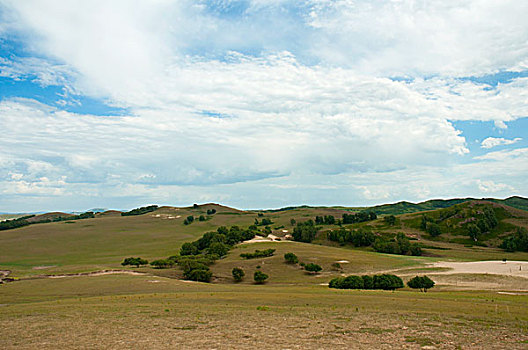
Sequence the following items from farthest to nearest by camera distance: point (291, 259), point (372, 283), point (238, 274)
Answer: point (291, 259)
point (238, 274)
point (372, 283)

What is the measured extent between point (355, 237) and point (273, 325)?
12552 centimetres

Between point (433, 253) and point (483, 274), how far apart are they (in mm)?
62000

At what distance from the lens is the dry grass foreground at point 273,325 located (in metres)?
19.7

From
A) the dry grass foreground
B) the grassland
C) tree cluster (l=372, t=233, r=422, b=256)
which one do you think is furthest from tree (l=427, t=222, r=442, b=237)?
the dry grass foreground

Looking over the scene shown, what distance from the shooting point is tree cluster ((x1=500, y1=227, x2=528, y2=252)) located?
128625mm

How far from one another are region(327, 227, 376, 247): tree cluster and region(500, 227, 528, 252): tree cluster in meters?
47.7

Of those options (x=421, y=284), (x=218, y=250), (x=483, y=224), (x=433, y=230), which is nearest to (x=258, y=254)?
(x=218, y=250)

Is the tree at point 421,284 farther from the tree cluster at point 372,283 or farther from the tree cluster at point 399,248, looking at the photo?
the tree cluster at point 399,248

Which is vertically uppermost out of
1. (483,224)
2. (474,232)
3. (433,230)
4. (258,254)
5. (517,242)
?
(483,224)

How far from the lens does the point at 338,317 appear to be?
27.0 meters

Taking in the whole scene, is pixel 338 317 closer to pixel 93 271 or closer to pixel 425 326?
pixel 425 326

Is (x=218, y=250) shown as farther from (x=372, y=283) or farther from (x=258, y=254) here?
(x=372, y=283)

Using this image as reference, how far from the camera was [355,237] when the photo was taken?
14312 cm

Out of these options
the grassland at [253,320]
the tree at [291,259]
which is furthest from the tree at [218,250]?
the grassland at [253,320]
